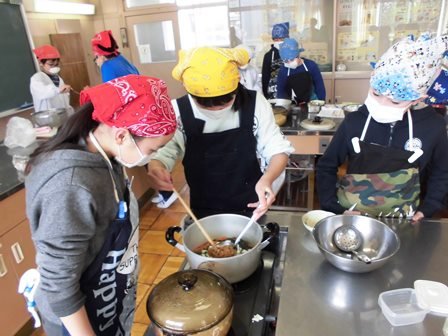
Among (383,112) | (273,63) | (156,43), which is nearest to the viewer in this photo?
(383,112)

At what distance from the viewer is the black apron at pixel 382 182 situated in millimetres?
1270

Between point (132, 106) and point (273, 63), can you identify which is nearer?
point (132, 106)

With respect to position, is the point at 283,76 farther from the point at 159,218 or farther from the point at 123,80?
the point at 123,80

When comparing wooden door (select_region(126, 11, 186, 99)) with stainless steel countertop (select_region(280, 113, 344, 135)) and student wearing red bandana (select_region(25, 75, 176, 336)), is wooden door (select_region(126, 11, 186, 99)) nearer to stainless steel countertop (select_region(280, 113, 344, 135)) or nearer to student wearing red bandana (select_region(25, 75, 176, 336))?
stainless steel countertop (select_region(280, 113, 344, 135))

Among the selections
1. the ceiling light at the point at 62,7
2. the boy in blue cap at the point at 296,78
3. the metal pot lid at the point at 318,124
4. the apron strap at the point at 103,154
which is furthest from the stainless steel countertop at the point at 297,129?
the ceiling light at the point at 62,7

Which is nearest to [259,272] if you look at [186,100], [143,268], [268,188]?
[268,188]

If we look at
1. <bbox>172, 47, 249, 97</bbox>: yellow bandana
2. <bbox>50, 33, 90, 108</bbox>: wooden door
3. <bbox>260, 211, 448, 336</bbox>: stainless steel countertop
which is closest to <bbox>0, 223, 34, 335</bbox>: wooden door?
<bbox>172, 47, 249, 97</bbox>: yellow bandana

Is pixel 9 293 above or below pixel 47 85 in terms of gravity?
below

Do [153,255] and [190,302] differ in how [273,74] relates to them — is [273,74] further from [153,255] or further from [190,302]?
[190,302]

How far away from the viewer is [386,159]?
127cm

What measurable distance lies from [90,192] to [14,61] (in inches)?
121

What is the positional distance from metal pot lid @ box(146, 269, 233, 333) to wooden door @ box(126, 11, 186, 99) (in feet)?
14.9

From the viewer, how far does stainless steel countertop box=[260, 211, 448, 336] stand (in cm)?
73

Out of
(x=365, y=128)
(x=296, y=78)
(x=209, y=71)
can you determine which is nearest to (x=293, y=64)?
(x=296, y=78)
